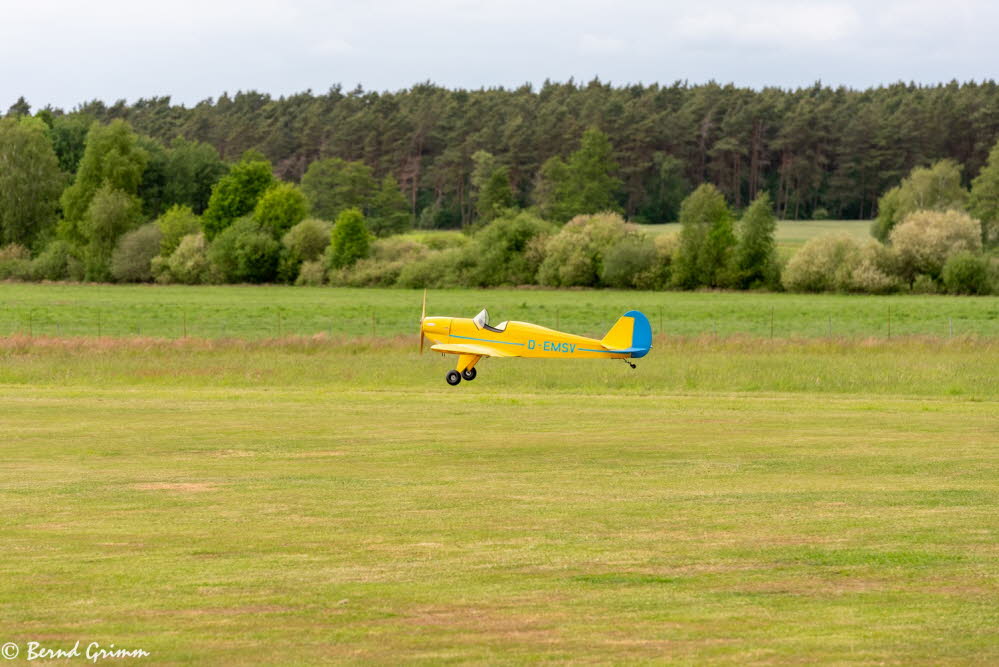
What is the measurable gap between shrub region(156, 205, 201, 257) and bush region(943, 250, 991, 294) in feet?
215

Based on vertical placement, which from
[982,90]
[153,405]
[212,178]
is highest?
[982,90]

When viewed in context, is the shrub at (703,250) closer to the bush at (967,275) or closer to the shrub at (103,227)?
the bush at (967,275)

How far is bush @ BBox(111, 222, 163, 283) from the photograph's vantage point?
385ft

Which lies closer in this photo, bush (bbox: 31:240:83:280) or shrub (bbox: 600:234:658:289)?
shrub (bbox: 600:234:658:289)

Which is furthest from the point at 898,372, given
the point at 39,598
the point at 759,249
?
the point at 759,249

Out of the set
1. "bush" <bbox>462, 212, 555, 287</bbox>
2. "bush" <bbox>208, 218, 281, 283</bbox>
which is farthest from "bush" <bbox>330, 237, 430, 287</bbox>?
"bush" <bbox>208, 218, 281, 283</bbox>

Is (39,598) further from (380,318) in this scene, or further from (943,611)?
(380,318)

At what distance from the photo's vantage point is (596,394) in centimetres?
3472

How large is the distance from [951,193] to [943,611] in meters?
120

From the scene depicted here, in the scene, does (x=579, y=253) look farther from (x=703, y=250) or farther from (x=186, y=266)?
(x=186, y=266)

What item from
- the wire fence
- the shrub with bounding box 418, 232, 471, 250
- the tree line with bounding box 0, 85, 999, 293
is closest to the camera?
the wire fence

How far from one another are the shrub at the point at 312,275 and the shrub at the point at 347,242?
101cm

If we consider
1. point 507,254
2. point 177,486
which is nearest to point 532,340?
point 177,486

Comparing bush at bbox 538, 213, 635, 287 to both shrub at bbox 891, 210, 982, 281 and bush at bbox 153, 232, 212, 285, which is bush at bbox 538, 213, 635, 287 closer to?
shrub at bbox 891, 210, 982, 281
